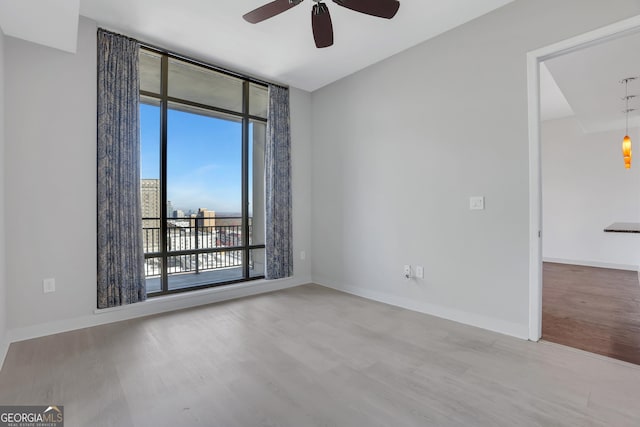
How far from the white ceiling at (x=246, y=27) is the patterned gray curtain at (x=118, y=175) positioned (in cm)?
33

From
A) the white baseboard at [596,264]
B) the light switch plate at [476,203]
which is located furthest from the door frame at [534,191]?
the white baseboard at [596,264]

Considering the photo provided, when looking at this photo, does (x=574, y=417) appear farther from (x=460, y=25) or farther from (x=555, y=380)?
(x=460, y=25)

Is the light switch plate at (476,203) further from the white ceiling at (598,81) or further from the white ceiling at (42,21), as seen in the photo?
the white ceiling at (42,21)

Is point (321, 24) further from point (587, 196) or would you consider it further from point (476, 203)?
point (587, 196)

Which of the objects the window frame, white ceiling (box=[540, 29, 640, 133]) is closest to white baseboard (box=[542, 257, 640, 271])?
white ceiling (box=[540, 29, 640, 133])

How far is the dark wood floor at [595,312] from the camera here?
8.09ft

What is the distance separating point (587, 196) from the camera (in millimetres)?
6055

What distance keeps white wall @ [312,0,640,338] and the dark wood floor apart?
0.51 meters

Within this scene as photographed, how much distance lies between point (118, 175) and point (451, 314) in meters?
3.63

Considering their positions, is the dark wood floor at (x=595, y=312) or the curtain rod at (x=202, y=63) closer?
the dark wood floor at (x=595, y=312)

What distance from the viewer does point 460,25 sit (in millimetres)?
3002

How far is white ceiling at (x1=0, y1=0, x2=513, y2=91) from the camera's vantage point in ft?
7.92

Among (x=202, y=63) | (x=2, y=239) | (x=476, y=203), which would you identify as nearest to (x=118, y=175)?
(x=2, y=239)

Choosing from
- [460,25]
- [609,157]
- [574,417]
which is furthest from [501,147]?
[609,157]
